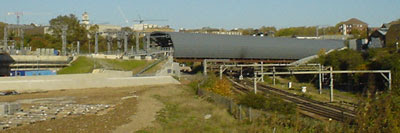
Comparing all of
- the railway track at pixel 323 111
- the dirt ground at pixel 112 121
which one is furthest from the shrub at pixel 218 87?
the dirt ground at pixel 112 121

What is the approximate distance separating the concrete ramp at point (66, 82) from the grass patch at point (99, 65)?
1590cm

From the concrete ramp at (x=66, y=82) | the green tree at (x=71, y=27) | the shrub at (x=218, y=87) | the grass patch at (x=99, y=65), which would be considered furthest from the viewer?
the green tree at (x=71, y=27)

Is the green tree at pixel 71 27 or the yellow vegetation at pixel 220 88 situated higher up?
the green tree at pixel 71 27

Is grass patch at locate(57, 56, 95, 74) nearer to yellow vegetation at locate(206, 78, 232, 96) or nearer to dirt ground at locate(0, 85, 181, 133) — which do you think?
yellow vegetation at locate(206, 78, 232, 96)

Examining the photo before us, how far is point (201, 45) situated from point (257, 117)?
188 feet

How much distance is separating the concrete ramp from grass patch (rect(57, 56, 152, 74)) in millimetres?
15901

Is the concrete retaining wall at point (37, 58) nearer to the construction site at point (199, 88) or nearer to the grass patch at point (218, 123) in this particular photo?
the construction site at point (199, 88)

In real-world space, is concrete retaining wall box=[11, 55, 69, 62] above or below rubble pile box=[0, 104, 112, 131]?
above

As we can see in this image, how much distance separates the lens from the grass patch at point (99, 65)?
7014cm

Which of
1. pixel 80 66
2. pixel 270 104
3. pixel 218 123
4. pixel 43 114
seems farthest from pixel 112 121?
pixel 80 66

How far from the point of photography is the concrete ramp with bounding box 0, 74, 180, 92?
46125mm

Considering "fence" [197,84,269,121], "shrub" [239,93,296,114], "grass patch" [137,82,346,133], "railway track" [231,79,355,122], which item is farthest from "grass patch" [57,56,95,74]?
→ "shrub" [239,93,296,114]

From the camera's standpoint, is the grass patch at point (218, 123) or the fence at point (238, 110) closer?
the grass patch at point (218, 123)

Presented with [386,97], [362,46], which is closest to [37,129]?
[386,97]
